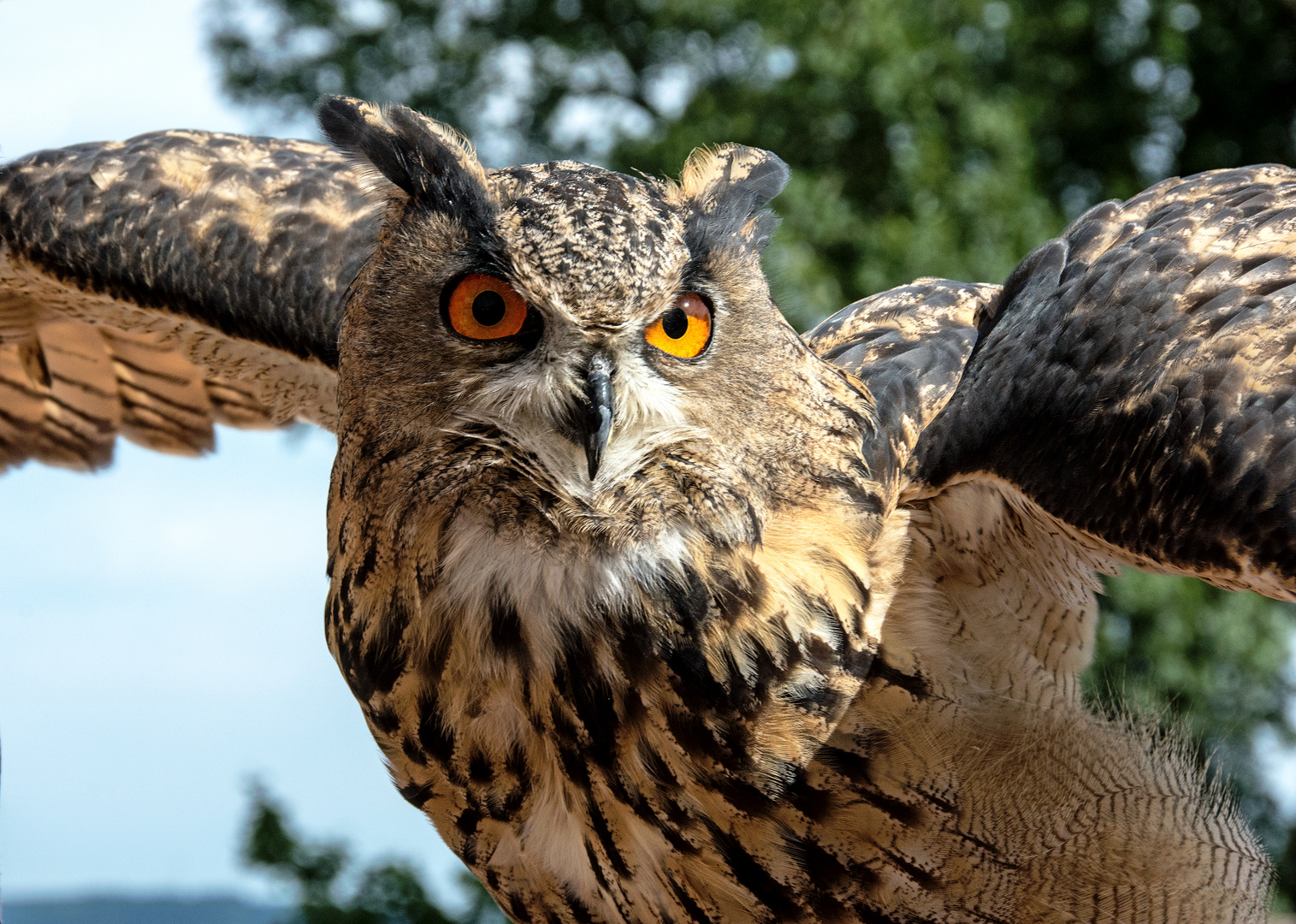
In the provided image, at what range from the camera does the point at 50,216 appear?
10.7 ft

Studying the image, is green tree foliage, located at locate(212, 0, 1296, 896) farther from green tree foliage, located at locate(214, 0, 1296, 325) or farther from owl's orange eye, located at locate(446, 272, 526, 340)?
owl's orange eye, located at locate(446, 272, 526, 340)

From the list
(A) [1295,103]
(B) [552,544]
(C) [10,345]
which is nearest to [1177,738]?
(B) [552,544]

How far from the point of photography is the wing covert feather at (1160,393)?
182cm

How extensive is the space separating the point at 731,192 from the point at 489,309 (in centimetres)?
52

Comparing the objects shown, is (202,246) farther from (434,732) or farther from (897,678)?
(897,678)

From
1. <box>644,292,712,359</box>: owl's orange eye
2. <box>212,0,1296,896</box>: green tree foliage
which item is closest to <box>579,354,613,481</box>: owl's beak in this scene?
<box>644,292,712,359</box>: owl's orange eye

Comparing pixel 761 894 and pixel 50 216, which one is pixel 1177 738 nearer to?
pixel 761 894

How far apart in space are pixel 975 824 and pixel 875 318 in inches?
43.3

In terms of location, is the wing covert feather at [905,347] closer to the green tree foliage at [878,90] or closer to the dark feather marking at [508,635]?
the dark feather marking at [508,635]

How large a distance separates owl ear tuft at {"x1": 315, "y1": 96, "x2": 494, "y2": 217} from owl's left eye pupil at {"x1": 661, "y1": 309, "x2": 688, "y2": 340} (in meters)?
0.31

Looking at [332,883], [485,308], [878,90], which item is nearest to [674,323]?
[485,308]

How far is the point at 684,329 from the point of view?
190 cm

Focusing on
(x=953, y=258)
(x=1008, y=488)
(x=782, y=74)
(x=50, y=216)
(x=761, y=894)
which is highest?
(x=782, y=74)

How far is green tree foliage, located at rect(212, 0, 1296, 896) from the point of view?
8945 mm
